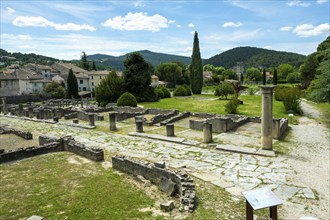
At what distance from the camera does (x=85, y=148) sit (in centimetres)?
1252

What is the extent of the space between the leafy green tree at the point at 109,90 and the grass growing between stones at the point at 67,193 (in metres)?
23.8

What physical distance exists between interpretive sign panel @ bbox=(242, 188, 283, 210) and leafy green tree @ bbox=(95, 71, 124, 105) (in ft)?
102

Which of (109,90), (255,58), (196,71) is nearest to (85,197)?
(109,90)

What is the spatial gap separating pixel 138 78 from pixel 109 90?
4330mm

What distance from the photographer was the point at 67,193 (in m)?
8.26

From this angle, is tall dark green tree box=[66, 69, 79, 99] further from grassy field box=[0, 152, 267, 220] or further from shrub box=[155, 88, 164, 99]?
grassy field box=[0, 152, 267, 220]

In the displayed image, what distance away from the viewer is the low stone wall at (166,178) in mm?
7363

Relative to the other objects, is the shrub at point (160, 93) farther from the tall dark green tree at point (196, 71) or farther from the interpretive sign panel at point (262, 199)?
the interpretive sign panel at point (262, 199)

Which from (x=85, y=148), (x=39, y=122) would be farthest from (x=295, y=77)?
(x=85, y=148)

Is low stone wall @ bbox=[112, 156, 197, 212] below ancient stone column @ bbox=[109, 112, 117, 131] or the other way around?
below

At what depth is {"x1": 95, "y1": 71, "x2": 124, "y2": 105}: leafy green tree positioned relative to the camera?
35.1 metres

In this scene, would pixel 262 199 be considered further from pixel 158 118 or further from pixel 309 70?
pixel 309 70

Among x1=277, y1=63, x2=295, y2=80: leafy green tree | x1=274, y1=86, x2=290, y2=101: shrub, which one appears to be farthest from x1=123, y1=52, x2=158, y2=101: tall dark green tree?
x1=277, y1=63, x2=295, y2=80: leafy green tree

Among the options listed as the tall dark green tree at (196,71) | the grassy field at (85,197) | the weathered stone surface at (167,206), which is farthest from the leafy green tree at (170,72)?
the weathered stone surface at (167,206)
